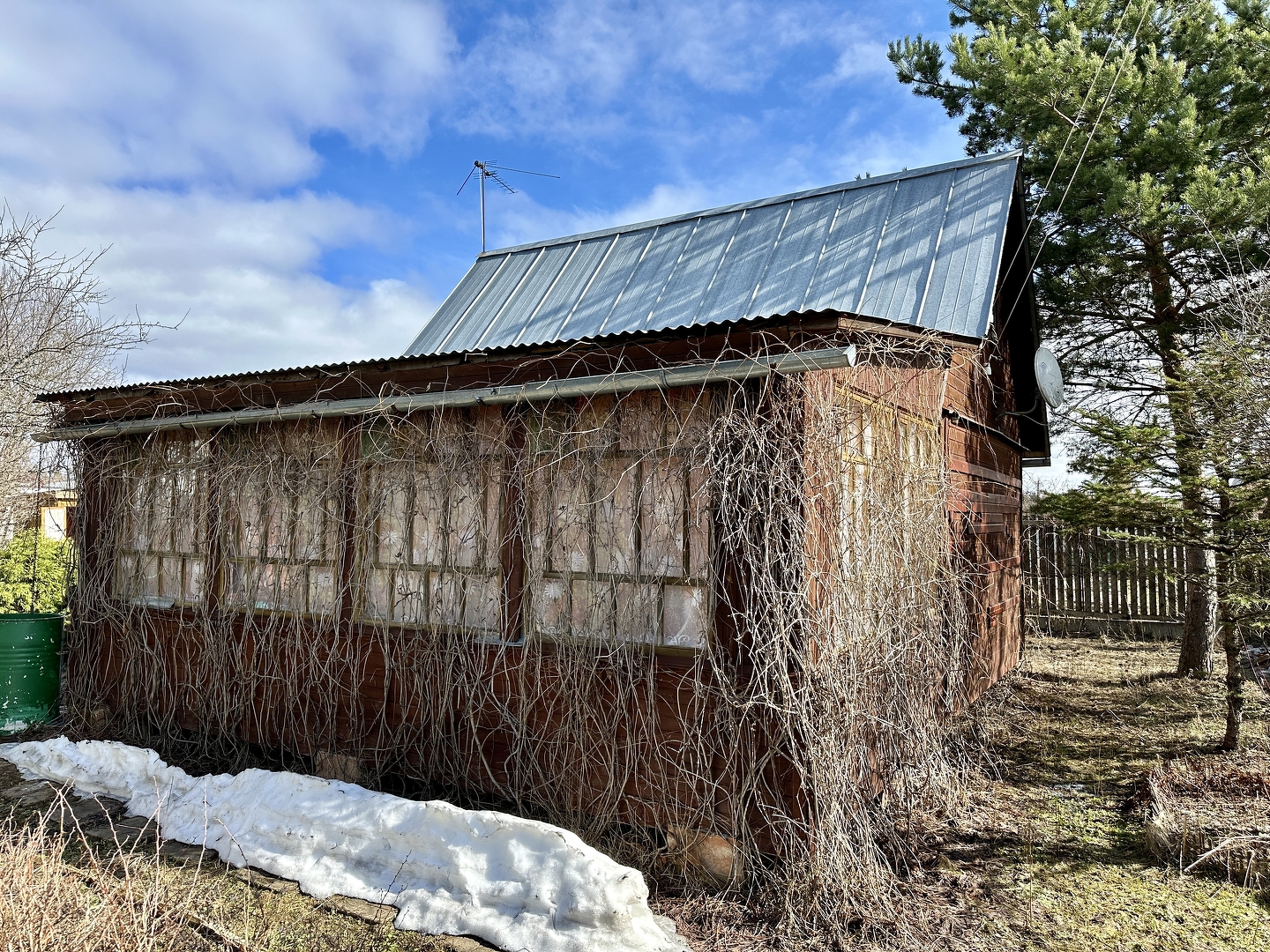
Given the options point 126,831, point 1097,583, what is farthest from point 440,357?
point 1097,583

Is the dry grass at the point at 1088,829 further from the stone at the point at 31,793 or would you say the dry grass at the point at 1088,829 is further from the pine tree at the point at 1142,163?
the stone at the point at 31,793

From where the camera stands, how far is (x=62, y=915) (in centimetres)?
314

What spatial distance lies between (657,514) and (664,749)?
4.28ft

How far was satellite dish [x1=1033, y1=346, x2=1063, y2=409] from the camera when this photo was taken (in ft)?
25.7

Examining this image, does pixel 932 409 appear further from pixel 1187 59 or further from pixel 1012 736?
pixel 1187 59

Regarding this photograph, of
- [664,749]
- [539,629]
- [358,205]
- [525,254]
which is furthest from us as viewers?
[358,205]

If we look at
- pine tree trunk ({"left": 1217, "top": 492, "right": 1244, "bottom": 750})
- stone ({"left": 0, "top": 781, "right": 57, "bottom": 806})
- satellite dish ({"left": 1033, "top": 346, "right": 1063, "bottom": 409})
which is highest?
satellite dish ({"left": 1033, "top": 346, "right": 1063, "bottom": 409})

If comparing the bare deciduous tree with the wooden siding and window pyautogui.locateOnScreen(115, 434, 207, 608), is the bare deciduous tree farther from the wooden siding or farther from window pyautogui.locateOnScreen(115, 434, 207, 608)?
the wooden siding

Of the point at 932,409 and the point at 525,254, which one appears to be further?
the point at 525,254

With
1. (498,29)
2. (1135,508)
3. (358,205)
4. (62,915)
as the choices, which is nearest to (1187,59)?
(1135,508)

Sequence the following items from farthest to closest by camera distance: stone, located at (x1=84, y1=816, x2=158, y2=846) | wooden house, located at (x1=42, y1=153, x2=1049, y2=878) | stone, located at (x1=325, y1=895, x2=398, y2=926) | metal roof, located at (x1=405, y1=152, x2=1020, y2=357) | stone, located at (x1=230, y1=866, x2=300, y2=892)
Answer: metal roof, located at (x1=405, y1=152, x2=1020, y2=357) < stone, located at (x1=84, y1=816, x2=158, y2=846) < stone, located at (x1=230, y1=866, x2=300, y2=892) < wooden house, located at (x1=42, y1=153, x2=1049, y2=878) < stone, located at (x1=325, y1=895, x2=398, y2=926)

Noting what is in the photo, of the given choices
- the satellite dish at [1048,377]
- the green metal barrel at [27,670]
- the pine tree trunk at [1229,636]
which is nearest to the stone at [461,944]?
the green metal barrel at [27,670]

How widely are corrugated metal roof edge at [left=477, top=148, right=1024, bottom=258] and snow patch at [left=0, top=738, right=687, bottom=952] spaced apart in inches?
318

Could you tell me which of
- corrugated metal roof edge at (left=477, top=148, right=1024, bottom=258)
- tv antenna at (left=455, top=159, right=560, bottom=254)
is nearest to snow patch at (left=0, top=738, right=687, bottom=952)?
corrugated metal roof edge at (left=477, top=148, right=1024, bottom=258)
